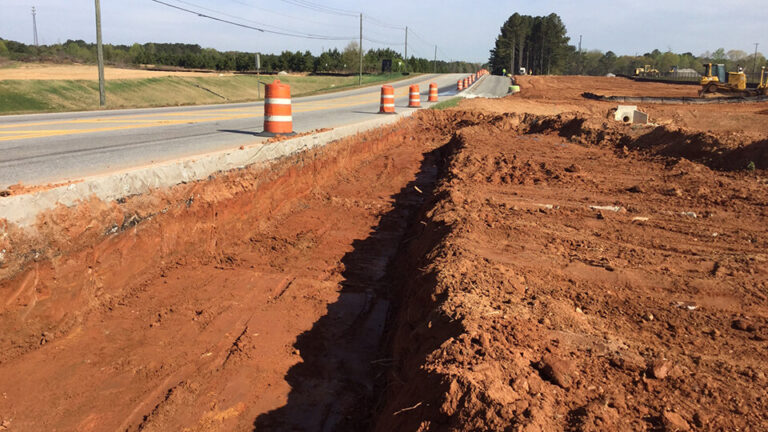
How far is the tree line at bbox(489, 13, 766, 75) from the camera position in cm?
10688

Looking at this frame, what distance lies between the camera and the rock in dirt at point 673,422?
2375 millimetres

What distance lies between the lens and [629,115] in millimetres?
20703

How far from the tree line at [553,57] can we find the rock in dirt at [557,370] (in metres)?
107

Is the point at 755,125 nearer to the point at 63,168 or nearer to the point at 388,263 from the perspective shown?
the point at 388,263

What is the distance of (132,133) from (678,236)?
8.79 metres

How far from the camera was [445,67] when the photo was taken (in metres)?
Result: 146

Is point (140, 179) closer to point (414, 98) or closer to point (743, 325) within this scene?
point (743, 325)

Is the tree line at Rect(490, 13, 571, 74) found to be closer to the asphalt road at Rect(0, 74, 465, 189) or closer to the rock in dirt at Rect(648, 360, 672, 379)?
the asphalt road at Rect(0, 74, 465, 189)

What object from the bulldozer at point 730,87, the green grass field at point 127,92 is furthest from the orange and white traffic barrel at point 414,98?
the bulldozer at point 730,87

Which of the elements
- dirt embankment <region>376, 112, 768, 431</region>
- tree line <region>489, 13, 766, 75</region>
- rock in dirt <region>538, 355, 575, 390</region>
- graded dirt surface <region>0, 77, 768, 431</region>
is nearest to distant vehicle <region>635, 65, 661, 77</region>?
tree line <region>489, 13, 766, 75</region>

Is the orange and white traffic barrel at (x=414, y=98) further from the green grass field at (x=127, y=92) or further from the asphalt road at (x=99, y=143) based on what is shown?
the green grass field at (x=127, y=92)

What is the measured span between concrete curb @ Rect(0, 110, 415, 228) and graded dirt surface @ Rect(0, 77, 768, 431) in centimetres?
9

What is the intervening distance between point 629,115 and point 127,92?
110 feet

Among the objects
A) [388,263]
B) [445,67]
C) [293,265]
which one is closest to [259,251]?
[293,265]
